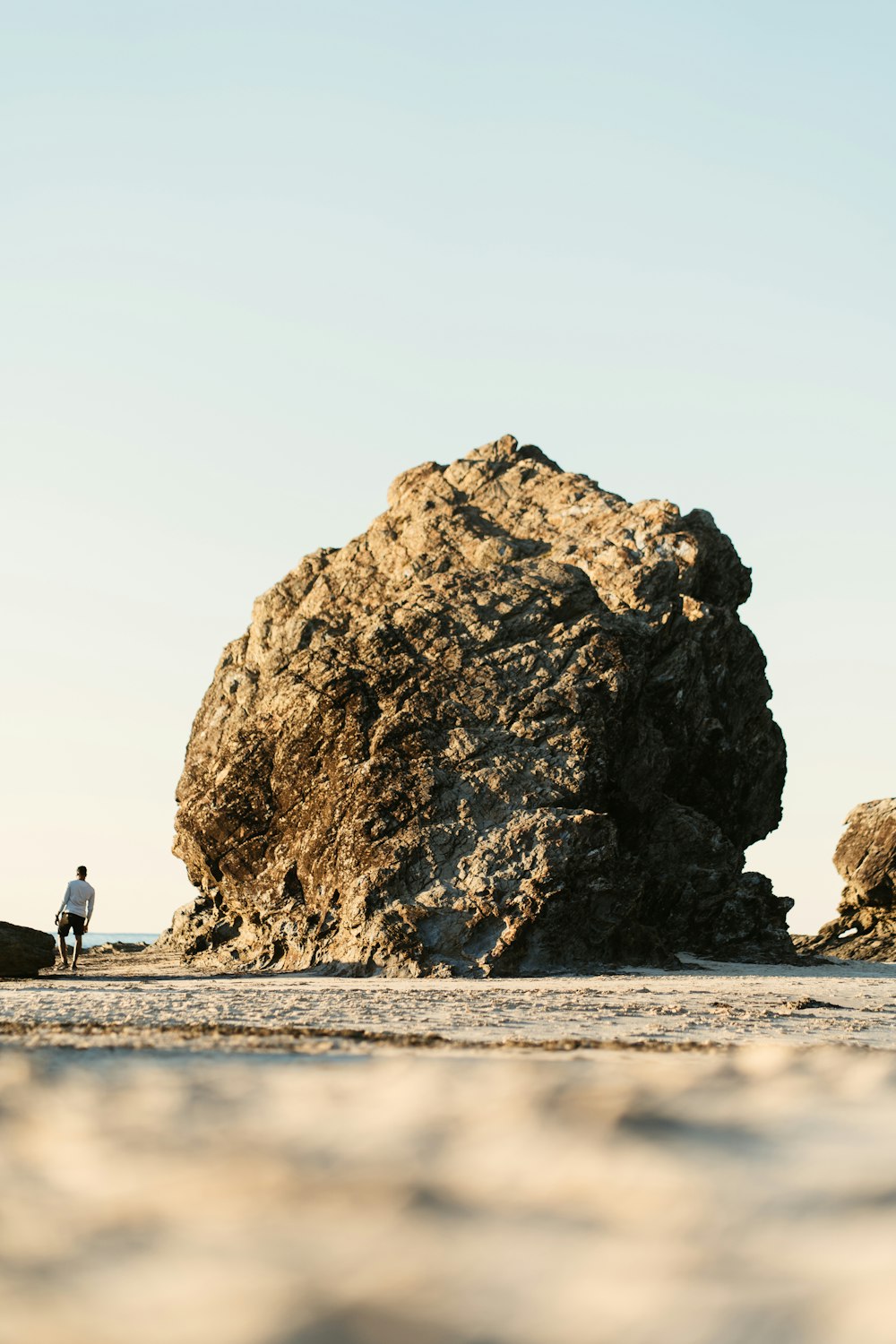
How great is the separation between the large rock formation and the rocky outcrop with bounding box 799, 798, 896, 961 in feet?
12.5

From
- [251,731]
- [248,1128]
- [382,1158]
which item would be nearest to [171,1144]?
[248,1128]

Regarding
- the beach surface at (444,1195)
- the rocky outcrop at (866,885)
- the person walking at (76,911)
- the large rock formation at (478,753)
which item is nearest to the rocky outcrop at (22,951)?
the person walking at (76,911)

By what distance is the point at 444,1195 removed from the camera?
66.9 inches

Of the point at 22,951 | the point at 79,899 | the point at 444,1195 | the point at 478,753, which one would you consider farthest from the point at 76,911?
the point at 444,1195

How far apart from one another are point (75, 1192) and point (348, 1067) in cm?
69

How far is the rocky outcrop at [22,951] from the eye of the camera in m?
11.2

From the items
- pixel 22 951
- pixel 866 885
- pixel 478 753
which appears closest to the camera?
pixel 22 951

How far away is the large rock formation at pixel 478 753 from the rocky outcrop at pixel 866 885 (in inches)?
150

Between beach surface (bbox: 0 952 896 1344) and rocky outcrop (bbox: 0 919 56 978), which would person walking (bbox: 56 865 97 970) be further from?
beach surface (bbox: 0 952 896 1344)

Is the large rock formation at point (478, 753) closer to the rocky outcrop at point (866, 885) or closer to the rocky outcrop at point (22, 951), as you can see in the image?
the rocky outcrop at point (22, 951)

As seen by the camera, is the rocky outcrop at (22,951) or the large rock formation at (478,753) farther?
the large rock formation at (478,753)

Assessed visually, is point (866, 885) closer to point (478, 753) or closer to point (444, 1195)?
point (478, 753)

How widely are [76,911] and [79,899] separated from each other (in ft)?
0.64

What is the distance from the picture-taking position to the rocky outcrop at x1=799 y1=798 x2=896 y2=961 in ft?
65.2
